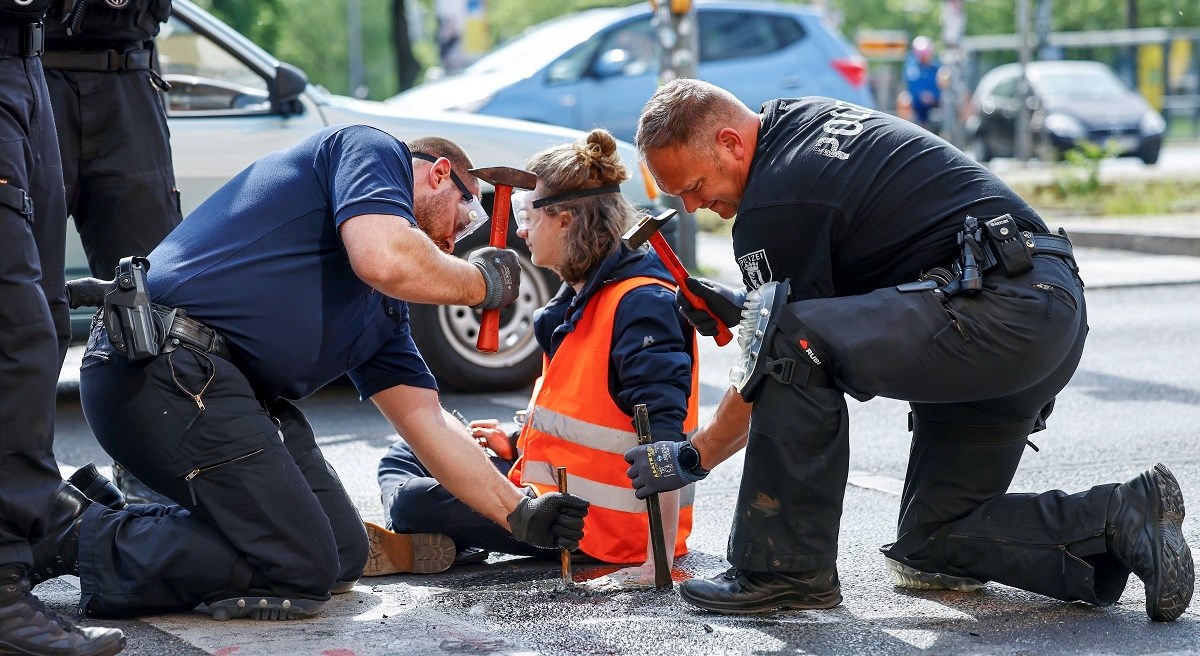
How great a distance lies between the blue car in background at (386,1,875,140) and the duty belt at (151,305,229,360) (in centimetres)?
743

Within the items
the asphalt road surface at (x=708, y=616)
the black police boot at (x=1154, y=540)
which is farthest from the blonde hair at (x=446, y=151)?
the black police boot at (x=1154, y=540)

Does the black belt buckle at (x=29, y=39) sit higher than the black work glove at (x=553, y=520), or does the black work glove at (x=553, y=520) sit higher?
the black belt buckle at (x=29, y=39)

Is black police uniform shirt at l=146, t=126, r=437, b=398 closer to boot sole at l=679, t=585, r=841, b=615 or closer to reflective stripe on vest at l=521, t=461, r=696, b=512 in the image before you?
reflective stripe on vest at l=521, t=461, r=696, b=512

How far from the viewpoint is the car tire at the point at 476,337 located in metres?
6.65

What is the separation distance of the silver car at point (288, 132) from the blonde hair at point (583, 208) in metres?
2.25

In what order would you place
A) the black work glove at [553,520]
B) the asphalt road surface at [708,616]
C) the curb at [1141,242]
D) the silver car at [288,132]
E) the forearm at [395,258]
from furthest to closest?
the curb at [1141,242] < the silver car at [288,132] < the black work glove at [553,520] < the forearm at [395,258] < the asphalt road surface at [708,616]

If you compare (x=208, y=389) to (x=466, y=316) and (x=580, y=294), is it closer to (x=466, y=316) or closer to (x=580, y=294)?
(x=580, y=294)

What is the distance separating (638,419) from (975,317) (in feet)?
2.84

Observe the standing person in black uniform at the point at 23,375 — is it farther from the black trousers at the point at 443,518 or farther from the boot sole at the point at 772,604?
the boot sole at the point at 772,604

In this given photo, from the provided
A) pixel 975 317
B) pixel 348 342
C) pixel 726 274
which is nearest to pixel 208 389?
pixel 348 342

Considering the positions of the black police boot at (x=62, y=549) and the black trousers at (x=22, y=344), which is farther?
the black police boot at (x=62, y=549)

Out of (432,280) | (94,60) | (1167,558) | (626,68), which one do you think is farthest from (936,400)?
(626,68)

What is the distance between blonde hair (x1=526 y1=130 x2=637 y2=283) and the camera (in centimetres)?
419

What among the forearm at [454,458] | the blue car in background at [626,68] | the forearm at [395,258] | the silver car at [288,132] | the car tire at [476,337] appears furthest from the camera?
the blue car in background at [626,68]
